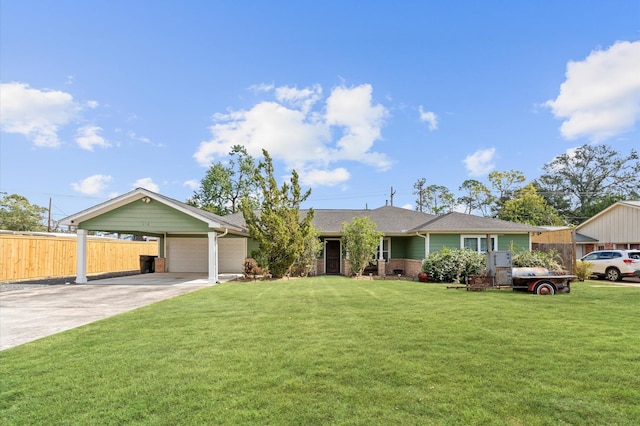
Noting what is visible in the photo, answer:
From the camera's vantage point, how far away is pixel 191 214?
1498 centimetres

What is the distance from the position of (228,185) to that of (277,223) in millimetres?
21700

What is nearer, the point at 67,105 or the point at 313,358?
the point at 313,358

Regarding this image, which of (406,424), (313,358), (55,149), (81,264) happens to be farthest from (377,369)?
(55,149)

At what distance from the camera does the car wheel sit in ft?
54.6

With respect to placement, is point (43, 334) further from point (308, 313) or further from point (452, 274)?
point (452, 274)

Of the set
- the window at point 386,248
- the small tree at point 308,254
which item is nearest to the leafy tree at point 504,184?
the window at point 386,248

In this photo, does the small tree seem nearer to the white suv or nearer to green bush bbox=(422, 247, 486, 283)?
green bush bbox=(422, 247, 486, 283)

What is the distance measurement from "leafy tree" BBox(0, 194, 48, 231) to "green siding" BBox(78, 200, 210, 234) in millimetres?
32801

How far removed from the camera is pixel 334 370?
13.7 ft

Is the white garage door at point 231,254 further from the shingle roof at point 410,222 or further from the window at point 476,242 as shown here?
the window at point 476,242

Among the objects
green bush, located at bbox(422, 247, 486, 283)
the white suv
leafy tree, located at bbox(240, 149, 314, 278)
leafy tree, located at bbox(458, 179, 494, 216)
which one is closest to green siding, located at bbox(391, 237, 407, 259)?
green bush, located at bbox(422, 247, 486, 283)

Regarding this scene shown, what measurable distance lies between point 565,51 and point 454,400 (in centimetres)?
1634

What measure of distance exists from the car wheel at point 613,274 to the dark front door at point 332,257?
13475 mm

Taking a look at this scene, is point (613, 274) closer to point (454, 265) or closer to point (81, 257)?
point (454, 265)
